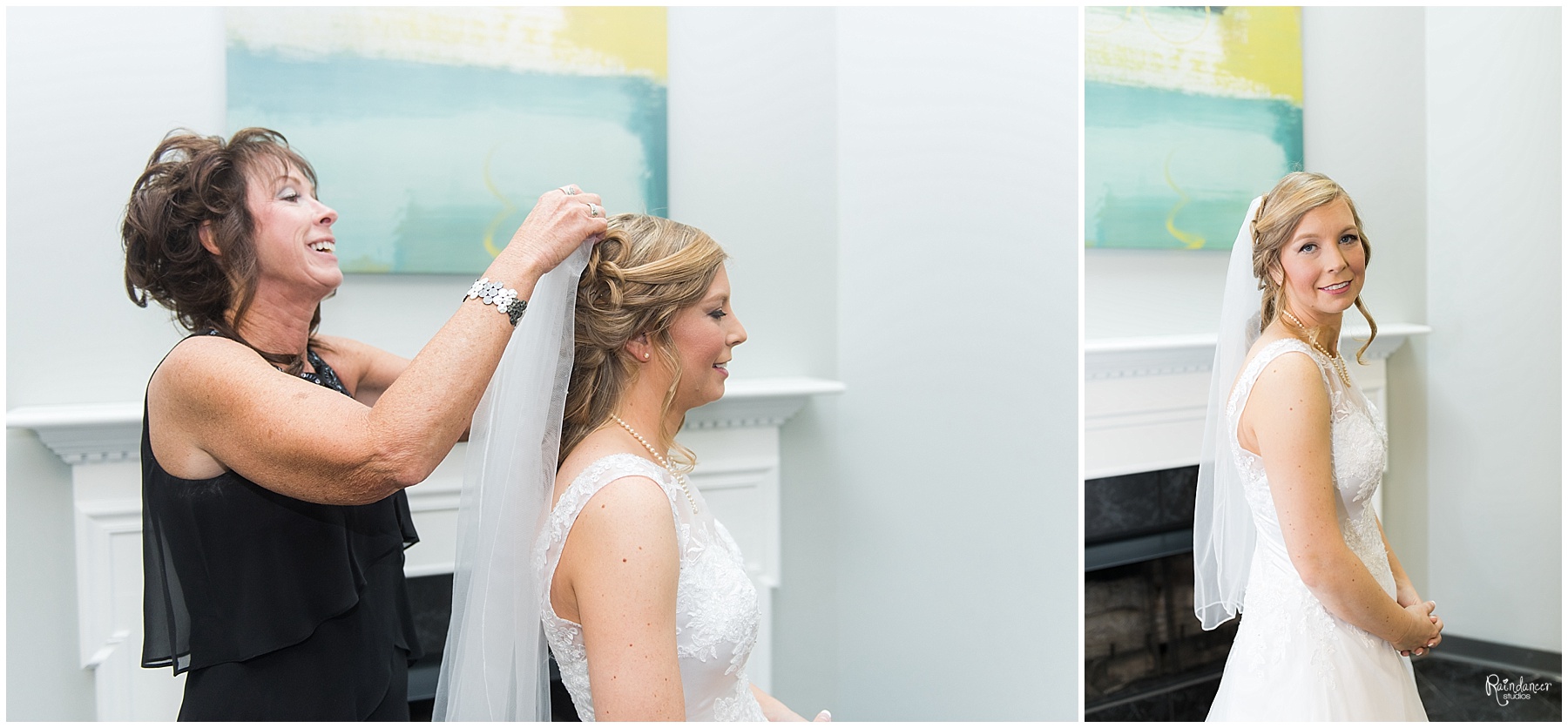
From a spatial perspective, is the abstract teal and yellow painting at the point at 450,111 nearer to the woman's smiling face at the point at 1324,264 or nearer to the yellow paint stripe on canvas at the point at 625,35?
the yellow paint stripe on canvas at the point at 625,35

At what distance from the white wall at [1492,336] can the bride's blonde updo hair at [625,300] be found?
3.47ft

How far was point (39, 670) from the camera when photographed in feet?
5.69

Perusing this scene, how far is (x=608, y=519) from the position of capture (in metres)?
1.17

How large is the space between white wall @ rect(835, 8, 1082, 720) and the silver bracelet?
1005mm

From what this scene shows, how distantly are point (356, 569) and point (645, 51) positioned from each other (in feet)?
4.13

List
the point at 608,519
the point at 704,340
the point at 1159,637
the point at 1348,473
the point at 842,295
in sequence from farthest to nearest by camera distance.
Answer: the point at 842,295 < the point at 1159,637 < the point at 704,340 < the point at 1348,473 < the point at 608,519

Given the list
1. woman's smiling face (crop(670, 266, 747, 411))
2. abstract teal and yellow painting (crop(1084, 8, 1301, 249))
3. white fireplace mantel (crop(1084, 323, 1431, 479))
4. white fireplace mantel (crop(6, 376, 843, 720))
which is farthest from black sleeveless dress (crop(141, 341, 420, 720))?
abstract teal and yellow painting (crop(1084, 8, 1301, 249))

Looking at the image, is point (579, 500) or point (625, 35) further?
point (625, 35)

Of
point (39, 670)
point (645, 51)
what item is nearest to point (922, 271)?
point (645, 51)

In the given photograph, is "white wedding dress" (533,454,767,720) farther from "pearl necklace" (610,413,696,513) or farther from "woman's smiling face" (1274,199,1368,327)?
"woman's smiling face" (1274,199,1368,327)

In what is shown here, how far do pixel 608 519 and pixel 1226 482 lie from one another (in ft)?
3.06

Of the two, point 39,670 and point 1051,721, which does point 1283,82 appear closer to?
point 1051,721

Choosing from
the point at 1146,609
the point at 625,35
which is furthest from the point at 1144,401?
the point at 625,35

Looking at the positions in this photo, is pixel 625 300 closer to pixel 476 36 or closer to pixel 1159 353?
pixel 1159 353
